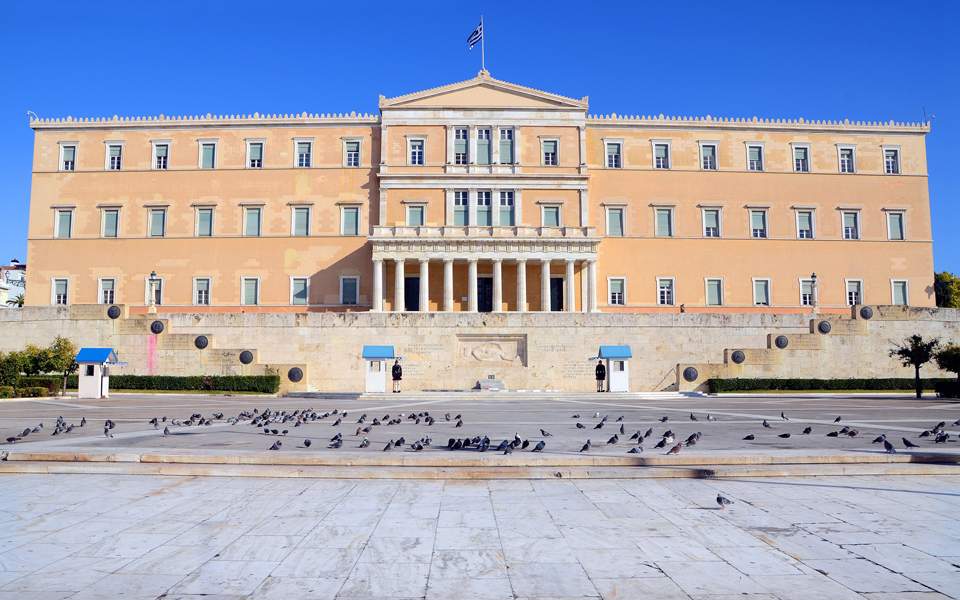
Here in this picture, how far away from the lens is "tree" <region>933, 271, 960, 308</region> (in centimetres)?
6776

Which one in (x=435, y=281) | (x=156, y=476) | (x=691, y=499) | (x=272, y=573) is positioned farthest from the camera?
(x=435, y=281)

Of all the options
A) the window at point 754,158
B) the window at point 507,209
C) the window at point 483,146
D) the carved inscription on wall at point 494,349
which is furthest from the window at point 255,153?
the window at point 754,158

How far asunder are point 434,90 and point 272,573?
4837 centimetres

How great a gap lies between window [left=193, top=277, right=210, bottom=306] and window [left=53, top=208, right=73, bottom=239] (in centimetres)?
1086

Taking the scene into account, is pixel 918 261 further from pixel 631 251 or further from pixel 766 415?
Answer: pixel 766 415

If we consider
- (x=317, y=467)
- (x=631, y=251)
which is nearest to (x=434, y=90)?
(x=631, y=251)

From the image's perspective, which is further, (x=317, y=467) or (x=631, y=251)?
(x=631, y=251)

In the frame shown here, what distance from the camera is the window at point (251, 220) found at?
2019 inches

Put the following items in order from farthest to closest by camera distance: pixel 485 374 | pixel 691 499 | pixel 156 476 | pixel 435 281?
pixel 435 281 → pixel 485 374 → pixel 156 476 → pixel 691 499

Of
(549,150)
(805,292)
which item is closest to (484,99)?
(549,150)

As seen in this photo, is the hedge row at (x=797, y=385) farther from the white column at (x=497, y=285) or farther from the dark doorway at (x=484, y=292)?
the dark doorway at (x=484, y=292)

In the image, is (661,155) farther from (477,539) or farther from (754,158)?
(477,539)

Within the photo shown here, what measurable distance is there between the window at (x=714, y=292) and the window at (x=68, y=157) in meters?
49.8

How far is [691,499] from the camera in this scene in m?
8.67
